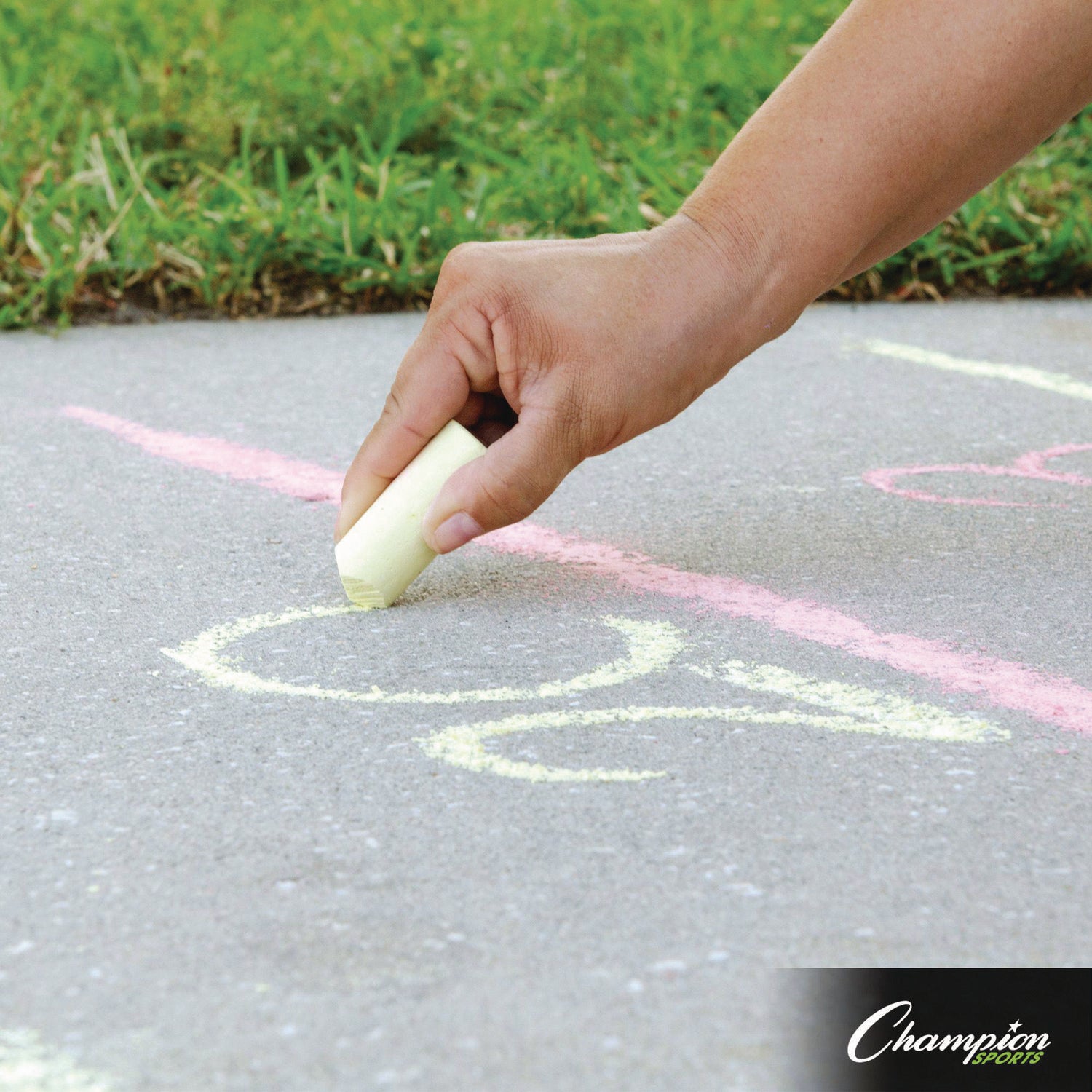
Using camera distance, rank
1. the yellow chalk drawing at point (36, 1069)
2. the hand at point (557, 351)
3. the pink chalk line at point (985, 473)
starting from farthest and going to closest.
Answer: the pink chalk line at point (985, 473) → the hand at point (557, 351) → the yellow chalk drawing at point (36, 1069)

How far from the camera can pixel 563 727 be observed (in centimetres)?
164

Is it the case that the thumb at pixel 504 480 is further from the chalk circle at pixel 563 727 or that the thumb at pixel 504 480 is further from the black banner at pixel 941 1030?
the black banner at pixel 941 1030

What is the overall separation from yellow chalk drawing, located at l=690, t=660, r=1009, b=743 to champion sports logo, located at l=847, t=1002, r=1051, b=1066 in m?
0.47

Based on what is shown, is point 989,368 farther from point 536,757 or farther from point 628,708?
point 536,757

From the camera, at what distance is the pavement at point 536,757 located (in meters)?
1.17

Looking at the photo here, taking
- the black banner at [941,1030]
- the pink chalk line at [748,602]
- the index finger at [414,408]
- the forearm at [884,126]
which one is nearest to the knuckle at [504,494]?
the index finger at [414,408]

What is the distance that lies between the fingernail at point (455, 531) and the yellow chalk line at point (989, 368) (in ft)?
5.24

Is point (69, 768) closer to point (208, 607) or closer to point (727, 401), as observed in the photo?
point (208, 607)

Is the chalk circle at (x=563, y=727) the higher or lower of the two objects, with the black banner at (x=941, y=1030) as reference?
lower

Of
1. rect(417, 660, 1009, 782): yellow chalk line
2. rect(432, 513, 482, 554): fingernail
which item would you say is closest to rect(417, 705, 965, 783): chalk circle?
rect(417, 660, 1009, 782): yellow chalk line

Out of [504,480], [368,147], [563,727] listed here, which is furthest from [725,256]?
[368,147]

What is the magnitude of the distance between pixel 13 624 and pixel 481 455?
61cm

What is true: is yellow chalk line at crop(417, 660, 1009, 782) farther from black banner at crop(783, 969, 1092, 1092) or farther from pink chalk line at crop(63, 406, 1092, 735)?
black banner at crop(783, 969, 1092, 1092)

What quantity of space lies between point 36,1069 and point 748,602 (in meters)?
1.14
